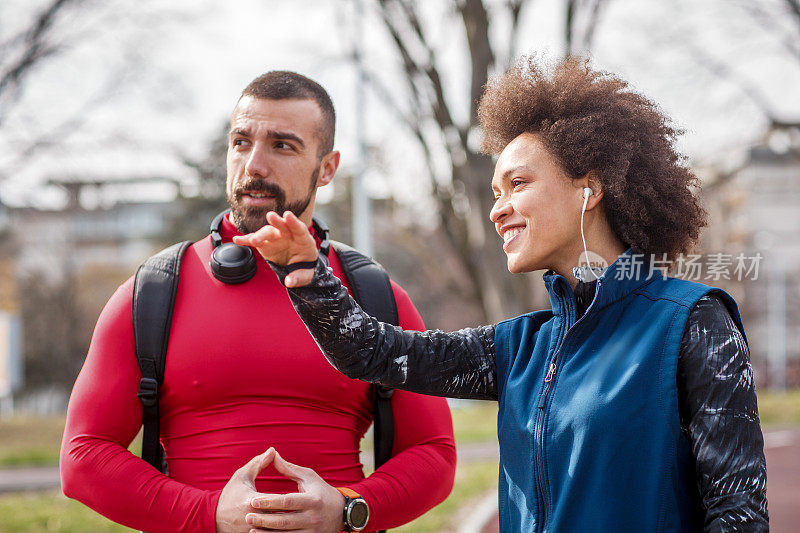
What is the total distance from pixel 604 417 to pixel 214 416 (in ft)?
3.74

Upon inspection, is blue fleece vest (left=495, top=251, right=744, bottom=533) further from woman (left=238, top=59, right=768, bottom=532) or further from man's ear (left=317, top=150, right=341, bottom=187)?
man's ear (left=317, top=150, right=341, bottom=187)

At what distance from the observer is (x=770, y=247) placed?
4288 centimetres

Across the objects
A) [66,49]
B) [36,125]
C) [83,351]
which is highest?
[66,49]

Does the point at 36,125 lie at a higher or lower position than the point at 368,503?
higher

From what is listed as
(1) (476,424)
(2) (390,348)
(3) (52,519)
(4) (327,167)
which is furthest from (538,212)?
(1) (476,424)

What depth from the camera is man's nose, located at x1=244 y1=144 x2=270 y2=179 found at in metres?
2.50

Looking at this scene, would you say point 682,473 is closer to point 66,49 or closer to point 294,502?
point 294,502

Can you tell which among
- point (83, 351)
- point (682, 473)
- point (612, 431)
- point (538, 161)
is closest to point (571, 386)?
point (612, 431)

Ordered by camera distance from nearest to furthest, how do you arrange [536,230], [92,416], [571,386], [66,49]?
[571,386] < [536,230] < [92,416] < [66,49]

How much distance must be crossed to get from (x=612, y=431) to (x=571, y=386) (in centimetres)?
16

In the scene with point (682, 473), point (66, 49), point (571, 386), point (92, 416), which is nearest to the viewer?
point (682, 473)

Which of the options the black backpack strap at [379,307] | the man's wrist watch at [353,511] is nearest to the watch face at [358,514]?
the man's wrist watch at [353,511]

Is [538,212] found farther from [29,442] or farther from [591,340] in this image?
[29,442]

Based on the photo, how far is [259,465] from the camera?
2.26 m
